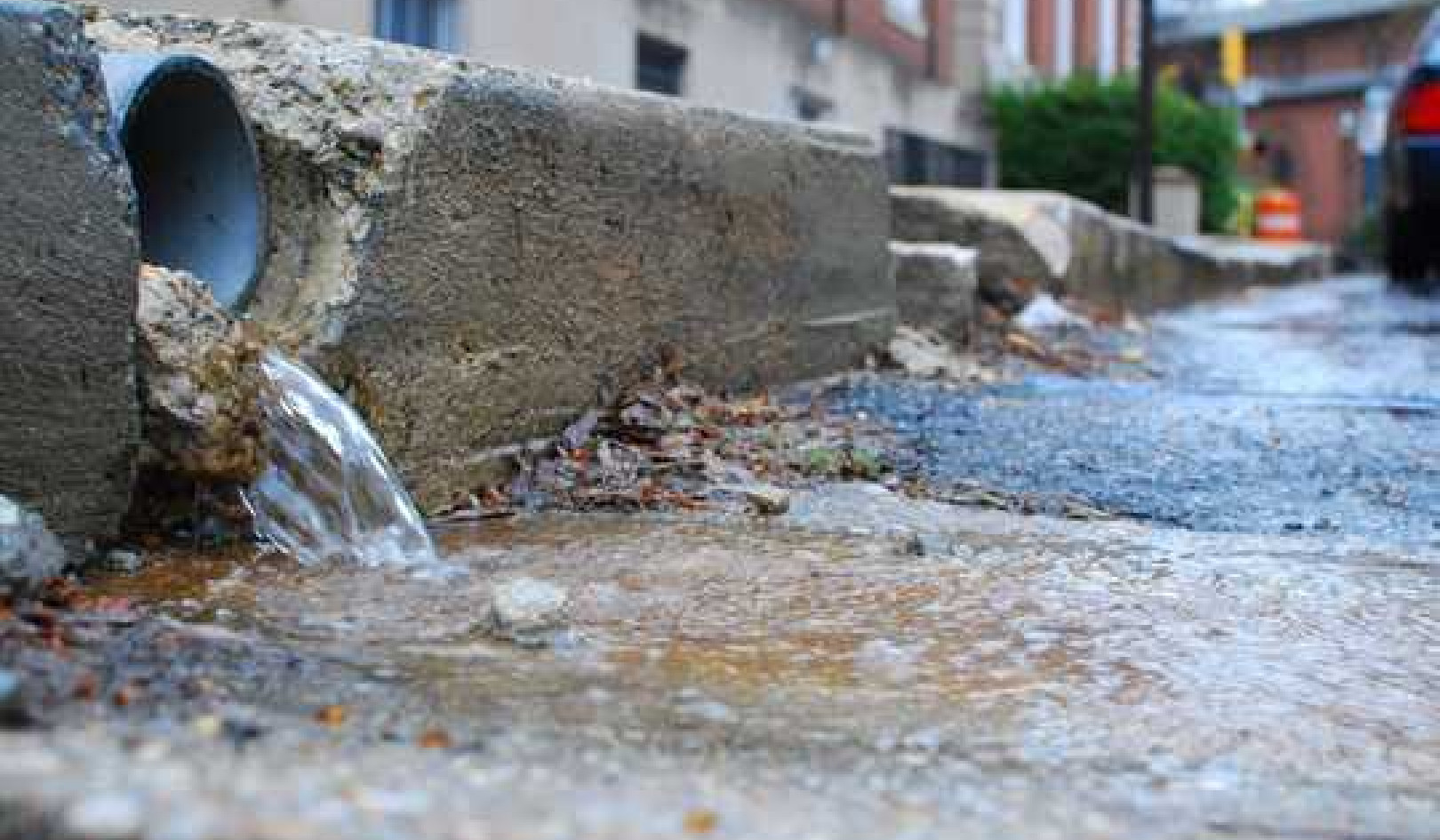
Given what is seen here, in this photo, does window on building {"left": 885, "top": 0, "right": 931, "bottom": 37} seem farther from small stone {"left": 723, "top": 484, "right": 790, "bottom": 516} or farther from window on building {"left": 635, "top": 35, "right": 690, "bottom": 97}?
small stone {"left": 723, "top": 484, "right": 790, "bottom": 516}

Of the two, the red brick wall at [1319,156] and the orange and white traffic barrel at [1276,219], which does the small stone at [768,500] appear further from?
the red brick wall at [1319,156]

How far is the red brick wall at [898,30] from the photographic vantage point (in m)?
14.8

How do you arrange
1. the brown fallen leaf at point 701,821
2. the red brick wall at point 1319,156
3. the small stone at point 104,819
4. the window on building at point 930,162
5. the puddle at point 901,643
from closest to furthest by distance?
the small stone at point 104,819 → the brown fallen leaf at point 701,821 → the puddle at point 901,643 → the window on building at point 930,162 → the red brick wall at point 1319,156

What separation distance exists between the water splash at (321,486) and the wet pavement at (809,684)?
0.12 metres

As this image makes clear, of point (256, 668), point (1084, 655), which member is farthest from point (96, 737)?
point (1084, 655)

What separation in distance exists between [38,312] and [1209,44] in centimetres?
4419

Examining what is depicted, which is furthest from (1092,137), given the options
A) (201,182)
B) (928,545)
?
(201,182)

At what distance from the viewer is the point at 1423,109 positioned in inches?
411

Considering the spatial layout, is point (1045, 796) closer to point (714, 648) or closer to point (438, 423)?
point (714, 648)

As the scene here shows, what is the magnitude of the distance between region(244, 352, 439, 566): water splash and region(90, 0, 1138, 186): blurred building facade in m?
2.12

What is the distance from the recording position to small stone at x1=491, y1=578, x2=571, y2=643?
7.77 ft

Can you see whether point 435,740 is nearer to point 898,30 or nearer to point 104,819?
point 104,819

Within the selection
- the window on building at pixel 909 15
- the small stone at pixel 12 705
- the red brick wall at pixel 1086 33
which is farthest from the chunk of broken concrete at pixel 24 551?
the red brick wall at pixel 1086 33

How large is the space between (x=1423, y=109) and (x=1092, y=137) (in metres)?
8.04
